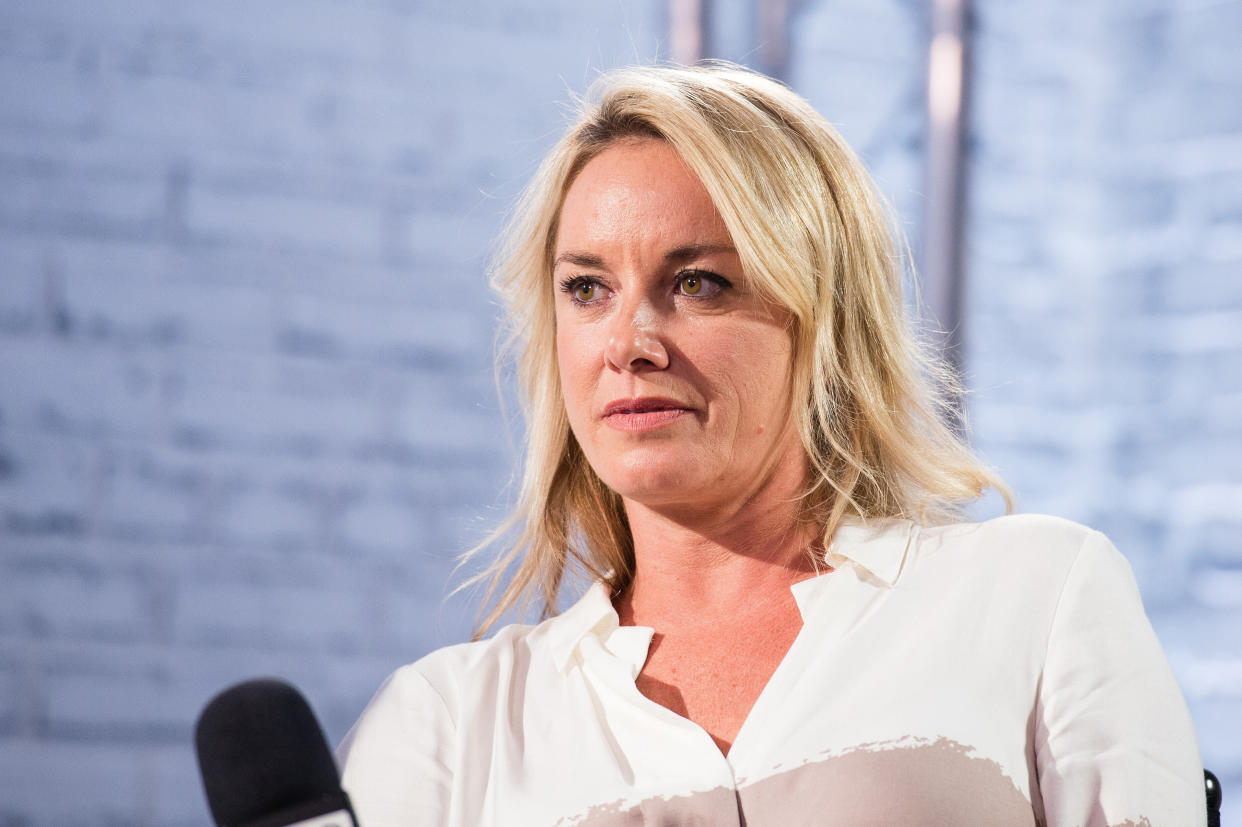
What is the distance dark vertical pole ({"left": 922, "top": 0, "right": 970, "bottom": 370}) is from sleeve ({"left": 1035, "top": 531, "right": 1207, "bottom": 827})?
4.37 ft

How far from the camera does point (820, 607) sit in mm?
1365

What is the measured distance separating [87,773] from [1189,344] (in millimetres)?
2089

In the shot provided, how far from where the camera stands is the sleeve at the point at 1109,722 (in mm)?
1187

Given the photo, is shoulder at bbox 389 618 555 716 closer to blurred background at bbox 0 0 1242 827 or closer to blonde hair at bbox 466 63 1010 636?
blonde hair at bbox 466 63 1010 636

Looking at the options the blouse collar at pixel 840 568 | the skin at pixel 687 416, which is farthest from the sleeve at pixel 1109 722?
the skin at pixel 687 416

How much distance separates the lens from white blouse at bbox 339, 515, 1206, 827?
3.93 feet

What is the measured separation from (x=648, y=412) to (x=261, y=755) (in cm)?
75

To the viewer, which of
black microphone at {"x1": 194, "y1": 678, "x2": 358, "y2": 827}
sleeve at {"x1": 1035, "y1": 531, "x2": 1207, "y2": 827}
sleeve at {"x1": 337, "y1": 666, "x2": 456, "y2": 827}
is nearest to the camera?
black microphone at {"x1": 194, "y1": 678, "x2": 358, "y2": 827}

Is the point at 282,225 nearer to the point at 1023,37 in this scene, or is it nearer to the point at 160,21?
the point at 160,21

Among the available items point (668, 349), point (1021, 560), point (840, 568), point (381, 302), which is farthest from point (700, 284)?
point (381, 302)

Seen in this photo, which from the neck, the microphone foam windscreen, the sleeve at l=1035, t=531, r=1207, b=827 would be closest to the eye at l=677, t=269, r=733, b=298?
the neck

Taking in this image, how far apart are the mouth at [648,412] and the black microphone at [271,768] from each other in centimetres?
68

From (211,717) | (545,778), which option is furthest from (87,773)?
(211,717)

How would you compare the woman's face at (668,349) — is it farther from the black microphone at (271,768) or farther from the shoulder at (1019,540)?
the black microphone at (271,768)
